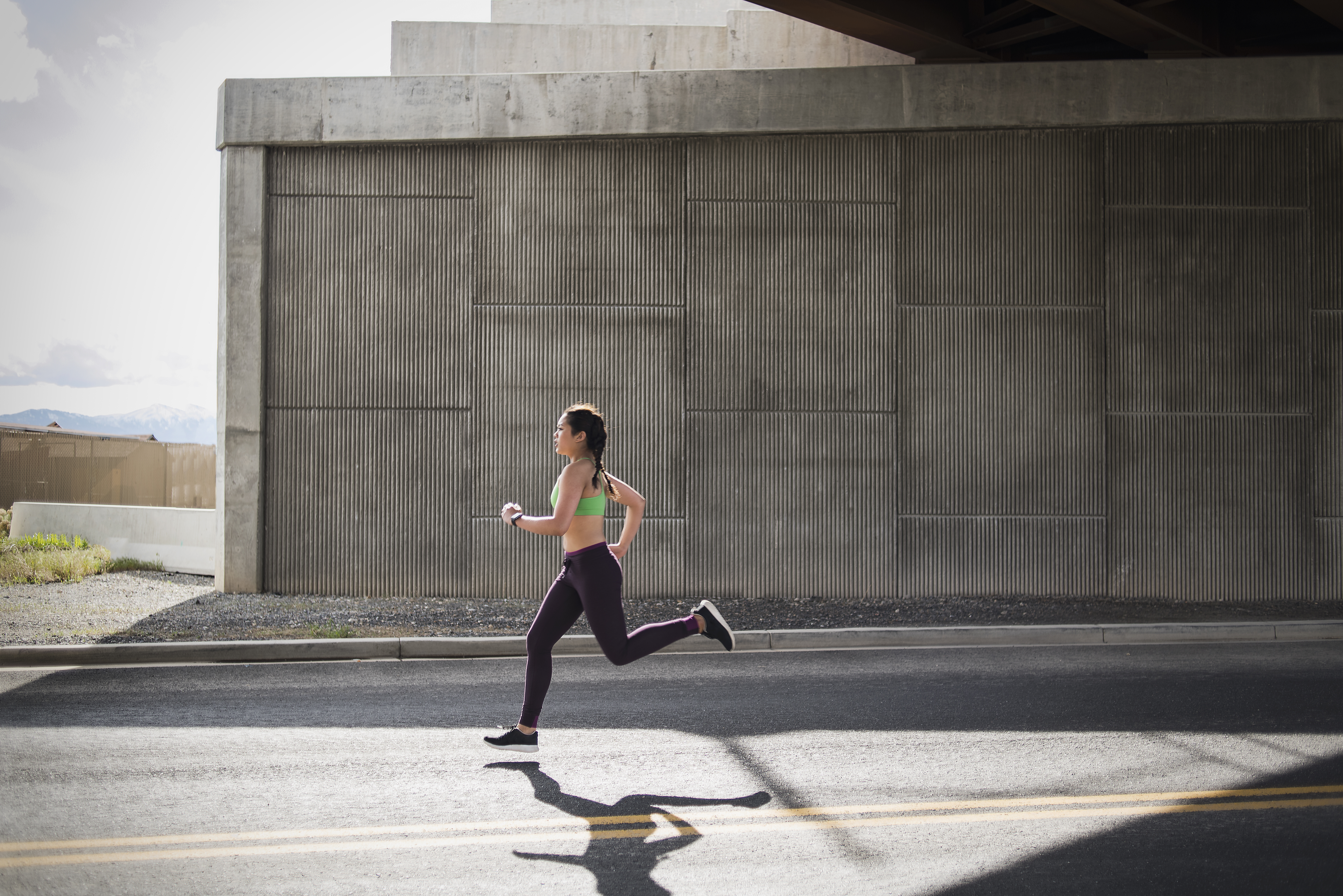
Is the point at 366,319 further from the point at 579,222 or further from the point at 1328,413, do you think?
the point at 1328,413

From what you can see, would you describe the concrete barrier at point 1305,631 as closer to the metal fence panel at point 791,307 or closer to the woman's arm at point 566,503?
the metal fence panel at point 791,307

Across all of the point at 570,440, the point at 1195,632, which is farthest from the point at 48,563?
the point at 1195,632

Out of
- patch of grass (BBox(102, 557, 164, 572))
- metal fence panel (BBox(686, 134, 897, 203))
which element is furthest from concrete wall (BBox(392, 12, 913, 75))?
patch of grass (BBox(102, 557, 164, 572))

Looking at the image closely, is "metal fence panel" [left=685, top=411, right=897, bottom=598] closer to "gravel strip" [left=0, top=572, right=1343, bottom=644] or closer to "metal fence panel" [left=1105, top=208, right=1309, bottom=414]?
"gravel strip" [left=0, top=572, right=1343, bottom=644]

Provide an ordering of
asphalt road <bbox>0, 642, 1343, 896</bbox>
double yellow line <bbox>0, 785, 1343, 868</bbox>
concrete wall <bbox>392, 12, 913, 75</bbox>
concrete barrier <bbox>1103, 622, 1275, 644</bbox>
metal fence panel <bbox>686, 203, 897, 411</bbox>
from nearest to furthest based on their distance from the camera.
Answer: asphalt road <bbox>0, 642, 1343, 896</bbox>, double yellow line <bbox>0, 785, 1343, 868</bbox>, concrete barrier <bbox>1103, 622, 1275, 644</bbox>, metal fence panel <bbox>686, 203, 897, 411</bbox>, concrete wall <bbox>392, 12, 913, 75</bbox>

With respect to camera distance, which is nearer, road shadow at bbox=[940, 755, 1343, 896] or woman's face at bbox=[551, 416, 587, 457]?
road shadow at bbox=[940, 755, 1343, 896]

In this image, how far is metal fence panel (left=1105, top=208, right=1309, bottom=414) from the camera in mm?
11266

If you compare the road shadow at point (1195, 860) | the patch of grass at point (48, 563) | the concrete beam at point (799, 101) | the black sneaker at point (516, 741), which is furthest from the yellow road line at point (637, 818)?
the patch of grass at point (48, 563)

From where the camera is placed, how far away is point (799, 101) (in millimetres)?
11188

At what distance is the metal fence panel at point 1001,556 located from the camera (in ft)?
36.7

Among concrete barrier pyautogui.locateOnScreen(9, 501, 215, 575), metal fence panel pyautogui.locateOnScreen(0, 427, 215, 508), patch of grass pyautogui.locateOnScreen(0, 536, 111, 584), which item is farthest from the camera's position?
metal fence panel pyautogui.locateOnScreen(0, 427, 215, 508)

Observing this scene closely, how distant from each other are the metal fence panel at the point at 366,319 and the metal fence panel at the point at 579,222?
623 millimetres

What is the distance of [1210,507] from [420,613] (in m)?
9.18

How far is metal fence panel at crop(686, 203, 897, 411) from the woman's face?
20.3 ft
